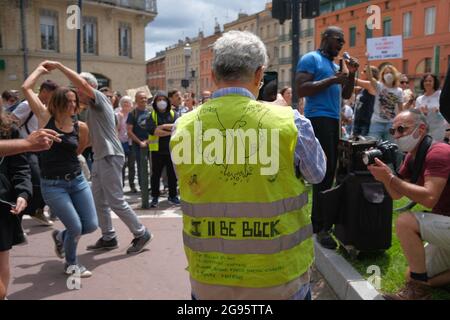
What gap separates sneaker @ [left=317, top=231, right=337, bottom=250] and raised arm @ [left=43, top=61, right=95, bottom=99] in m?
2.79

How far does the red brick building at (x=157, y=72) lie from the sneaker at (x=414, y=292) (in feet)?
342

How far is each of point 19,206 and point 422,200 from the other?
2.77 m

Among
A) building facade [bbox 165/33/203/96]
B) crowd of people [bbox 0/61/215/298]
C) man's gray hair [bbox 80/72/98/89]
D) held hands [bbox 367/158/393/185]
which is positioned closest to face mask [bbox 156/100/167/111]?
crowd of people [bbox 0/61/215/298]

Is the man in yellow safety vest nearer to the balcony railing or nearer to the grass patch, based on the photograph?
the grass patch

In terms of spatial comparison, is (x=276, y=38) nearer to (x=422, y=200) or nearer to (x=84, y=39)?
(x=84, y=39)

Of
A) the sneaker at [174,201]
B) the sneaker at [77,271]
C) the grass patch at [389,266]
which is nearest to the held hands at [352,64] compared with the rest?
the grass patch at [389,266]

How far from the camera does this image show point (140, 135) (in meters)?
8.55

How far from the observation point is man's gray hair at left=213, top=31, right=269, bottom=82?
1.94 meters

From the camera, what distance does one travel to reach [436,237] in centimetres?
323

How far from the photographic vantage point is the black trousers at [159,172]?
7.69 meters

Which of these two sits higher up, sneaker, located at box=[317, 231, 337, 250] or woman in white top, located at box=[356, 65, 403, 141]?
woman in white top, located at box=[356, 65, 403, 141]

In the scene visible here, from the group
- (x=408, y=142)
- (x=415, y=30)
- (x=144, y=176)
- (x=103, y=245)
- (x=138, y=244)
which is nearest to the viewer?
(x=408, y=142)

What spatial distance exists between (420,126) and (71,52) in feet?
99.1

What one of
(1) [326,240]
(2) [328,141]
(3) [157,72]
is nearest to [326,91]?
(2) [328,141]
